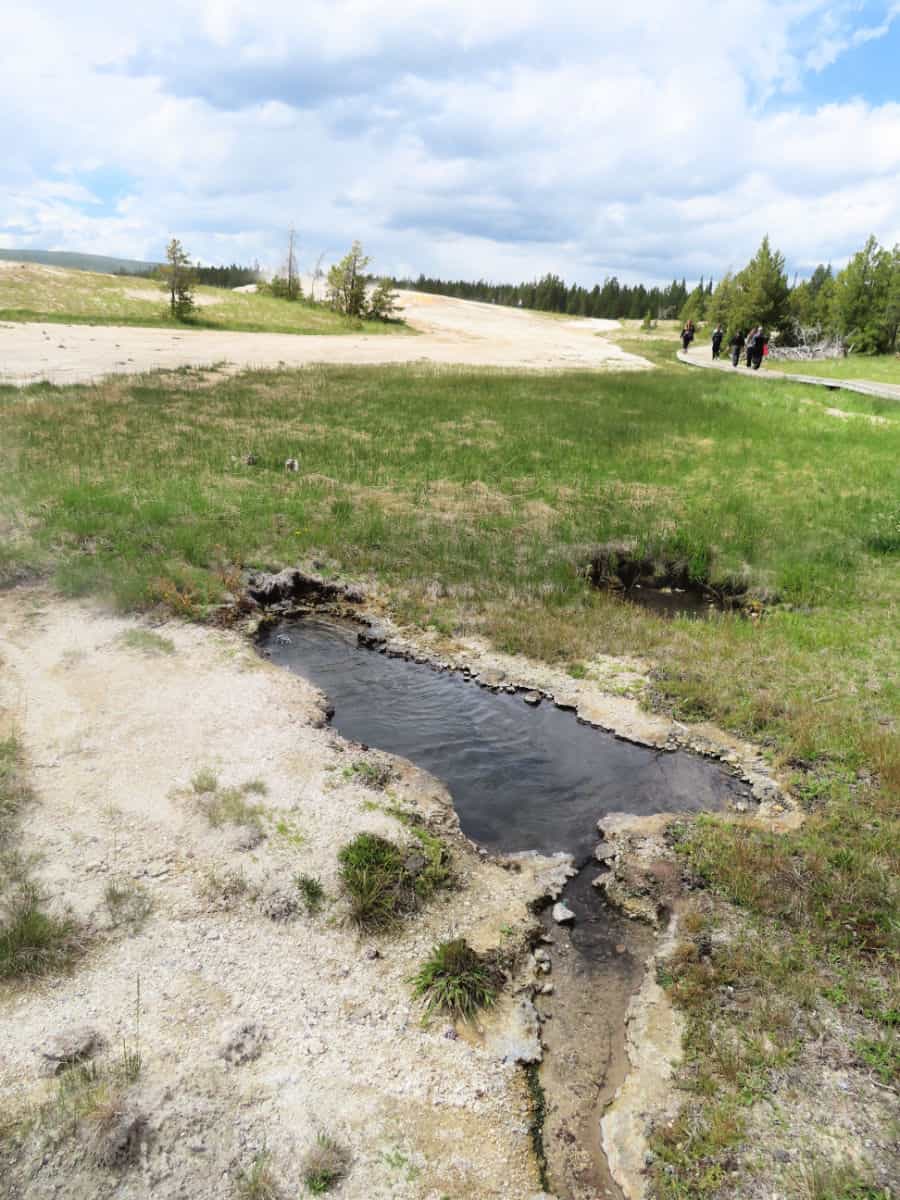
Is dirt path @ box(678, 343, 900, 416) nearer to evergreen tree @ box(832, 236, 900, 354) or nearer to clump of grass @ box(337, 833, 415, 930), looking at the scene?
evergreen tree @ box(832, 236, 900, 354)

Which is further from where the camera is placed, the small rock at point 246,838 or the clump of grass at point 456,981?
the small rock at point 246,838

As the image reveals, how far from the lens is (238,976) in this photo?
5.46m

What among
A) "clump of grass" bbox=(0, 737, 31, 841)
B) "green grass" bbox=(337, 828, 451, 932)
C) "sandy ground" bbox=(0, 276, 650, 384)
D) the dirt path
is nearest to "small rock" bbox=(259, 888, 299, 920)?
"green grass" bbox=(337, 828, 451, 932)

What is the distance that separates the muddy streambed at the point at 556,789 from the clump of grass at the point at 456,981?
49 cm

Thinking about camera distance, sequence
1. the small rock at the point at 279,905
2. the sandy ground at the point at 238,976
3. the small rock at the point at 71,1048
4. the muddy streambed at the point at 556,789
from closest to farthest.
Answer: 1. the sandy ground at the point at 238,976
2. the small rock at the point at 71,1048
3. the muddy streambed at the point at 556,789
4. the small rock at the point at 279,905

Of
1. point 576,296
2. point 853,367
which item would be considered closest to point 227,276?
point 576,296

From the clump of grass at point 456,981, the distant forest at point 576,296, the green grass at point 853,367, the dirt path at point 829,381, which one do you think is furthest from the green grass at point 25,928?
the distant forest at point 576,296

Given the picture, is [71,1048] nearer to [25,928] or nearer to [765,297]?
[25,928]

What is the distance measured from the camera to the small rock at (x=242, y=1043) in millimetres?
4848

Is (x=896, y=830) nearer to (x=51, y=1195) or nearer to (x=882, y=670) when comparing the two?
(x=882, y=670)

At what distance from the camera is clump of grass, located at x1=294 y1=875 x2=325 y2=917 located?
615 cm

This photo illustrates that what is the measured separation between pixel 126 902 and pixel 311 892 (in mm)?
1523

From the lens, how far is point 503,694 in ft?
33.1

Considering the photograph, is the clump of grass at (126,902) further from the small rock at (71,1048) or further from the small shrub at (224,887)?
the small rock at (71,1048)
